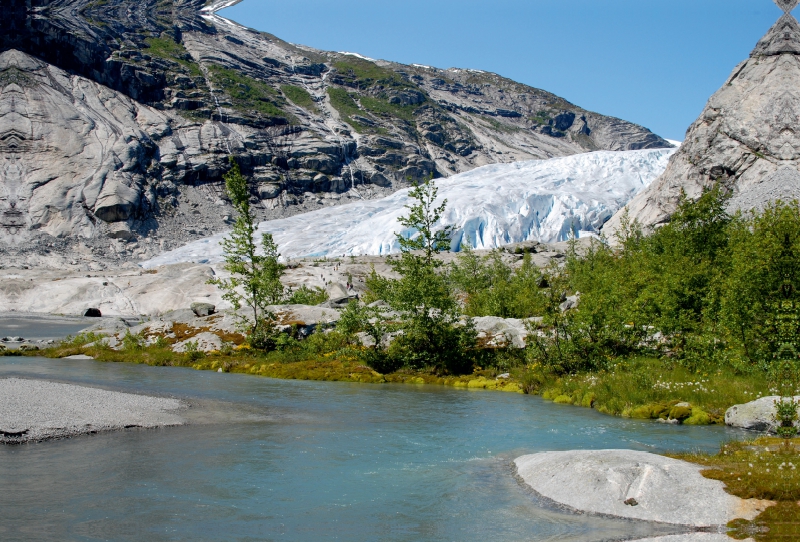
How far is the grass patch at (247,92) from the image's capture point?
155 meters

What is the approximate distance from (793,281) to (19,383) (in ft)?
76.4

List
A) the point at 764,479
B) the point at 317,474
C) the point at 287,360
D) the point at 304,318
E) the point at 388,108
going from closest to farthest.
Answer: the point at 764,479
the point at 317,474
the point at 287,360
the point at 304,318
the point at 388,108

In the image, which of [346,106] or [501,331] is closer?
[501,331]

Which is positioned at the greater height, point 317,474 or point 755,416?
point 755,416

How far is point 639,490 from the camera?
9242 millimetres

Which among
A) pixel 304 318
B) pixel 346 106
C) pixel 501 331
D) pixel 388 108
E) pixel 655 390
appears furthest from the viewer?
pixel 388 108

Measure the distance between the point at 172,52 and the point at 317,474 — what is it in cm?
17547

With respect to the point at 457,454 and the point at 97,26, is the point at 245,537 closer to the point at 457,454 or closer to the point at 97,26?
the point at 457,454

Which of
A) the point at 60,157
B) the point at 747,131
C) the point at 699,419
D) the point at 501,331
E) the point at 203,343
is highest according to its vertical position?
the point at 60,157

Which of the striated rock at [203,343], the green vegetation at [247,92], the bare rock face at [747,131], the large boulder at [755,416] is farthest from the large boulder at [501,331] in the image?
the green vegetation at [247,92]

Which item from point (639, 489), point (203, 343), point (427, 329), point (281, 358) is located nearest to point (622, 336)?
point (427, 329)

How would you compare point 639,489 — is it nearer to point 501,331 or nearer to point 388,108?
point 501,331

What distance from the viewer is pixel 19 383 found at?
1859 cm

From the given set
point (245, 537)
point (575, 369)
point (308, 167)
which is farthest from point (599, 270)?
point (308, 167)
